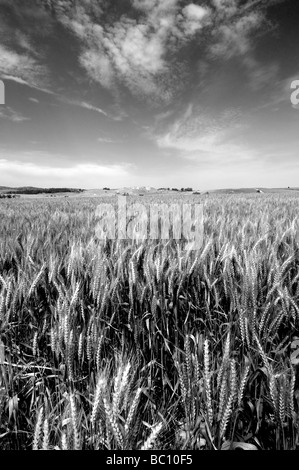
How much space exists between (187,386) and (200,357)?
0.24 meters

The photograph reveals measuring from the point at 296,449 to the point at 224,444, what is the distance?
7.3 inches

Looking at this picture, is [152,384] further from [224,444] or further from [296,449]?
[296,449]

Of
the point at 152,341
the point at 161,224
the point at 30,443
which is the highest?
the point at 161,224

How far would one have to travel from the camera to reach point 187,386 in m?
0.78

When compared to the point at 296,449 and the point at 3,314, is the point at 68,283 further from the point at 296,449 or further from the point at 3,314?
the point at 296,449

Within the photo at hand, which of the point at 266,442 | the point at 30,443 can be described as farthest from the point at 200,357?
the point at 30,443

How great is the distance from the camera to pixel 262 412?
34.9 inches

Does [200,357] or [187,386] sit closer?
[187,386]

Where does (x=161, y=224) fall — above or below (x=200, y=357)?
above

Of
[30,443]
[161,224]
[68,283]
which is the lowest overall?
[30,443]

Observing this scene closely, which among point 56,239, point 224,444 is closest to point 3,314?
point 224,444
